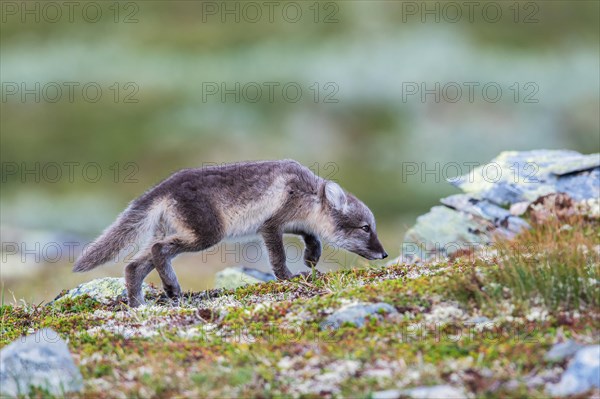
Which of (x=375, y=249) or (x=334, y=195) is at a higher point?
(x=334, y=195)

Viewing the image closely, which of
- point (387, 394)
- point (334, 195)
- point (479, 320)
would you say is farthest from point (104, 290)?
point (387, 394)

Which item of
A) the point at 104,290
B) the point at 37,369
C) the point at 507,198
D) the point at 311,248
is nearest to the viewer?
the point at 37,369

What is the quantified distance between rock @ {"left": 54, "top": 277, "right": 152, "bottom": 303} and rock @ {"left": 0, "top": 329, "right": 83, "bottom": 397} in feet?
15.8

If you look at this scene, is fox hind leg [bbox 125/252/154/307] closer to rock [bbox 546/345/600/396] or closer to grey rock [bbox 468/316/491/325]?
grey rock [bbox 468/316/491/325]

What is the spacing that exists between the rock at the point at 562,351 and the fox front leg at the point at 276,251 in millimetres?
6621

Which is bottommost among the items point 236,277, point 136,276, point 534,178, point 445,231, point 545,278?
point 236,277

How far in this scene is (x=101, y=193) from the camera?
47812mm

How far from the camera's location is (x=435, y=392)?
820 cm

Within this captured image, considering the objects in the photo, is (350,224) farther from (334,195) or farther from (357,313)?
(357,313)

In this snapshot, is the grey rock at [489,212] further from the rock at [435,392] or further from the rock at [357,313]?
the rock at [435,392]

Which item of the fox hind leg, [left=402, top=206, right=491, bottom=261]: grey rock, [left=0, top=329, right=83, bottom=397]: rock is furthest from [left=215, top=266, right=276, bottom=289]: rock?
[left=0, top=329, right=83, bottom=397]: rock

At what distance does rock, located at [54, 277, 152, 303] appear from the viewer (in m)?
14.3

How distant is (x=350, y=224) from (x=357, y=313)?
220 inches

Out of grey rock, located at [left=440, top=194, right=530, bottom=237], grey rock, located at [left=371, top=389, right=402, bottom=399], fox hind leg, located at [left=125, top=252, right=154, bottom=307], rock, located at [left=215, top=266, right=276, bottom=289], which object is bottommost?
rock, located at [left=215, top=266, right=276, bottom=289]
